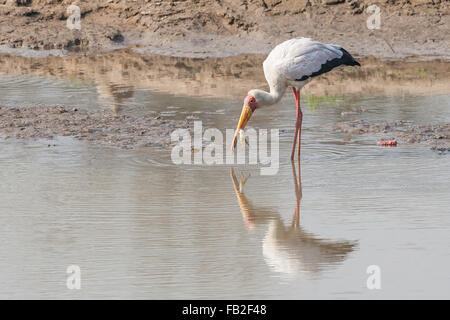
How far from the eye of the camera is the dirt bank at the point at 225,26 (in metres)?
13.9

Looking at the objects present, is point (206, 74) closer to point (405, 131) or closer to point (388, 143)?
point (405, 131)

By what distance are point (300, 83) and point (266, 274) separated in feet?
12.0

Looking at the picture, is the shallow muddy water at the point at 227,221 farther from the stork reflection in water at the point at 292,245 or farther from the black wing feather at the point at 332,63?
the black wing feather at the point at 332,63

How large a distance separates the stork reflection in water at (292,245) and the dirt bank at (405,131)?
247 cm

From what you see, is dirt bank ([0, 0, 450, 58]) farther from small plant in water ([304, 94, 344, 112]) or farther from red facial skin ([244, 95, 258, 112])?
red facial skin ([244, 95, 258, 112])

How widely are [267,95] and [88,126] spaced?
1902 millimetres

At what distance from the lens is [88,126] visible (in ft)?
28.0

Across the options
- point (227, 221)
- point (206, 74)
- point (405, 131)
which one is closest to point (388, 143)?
point (405, 131)

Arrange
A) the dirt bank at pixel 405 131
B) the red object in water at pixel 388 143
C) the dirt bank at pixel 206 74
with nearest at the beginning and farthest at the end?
the red object in water at pixel 388 143 → the dirt bank at pixel 405 131 → the dirt bank at pixel 206 74

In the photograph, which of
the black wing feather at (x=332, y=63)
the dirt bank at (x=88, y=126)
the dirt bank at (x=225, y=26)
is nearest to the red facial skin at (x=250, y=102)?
the black wing feather at (x=332, y=63)

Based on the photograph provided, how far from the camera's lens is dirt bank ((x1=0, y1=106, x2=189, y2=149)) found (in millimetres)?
8055

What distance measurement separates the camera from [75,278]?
435cm
